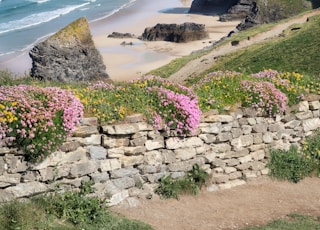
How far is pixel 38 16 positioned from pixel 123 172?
2234 inches

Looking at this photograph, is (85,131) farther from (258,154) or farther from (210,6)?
(210,6)

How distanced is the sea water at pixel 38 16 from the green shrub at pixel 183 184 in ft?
112

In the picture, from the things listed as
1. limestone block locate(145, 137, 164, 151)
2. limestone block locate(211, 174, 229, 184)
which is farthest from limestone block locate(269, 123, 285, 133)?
limestone block locate(145, 137, 164, 151)

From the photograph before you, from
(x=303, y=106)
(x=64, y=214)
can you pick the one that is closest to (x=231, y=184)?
(x=303, y=106)

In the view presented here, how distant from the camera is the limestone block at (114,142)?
29.8ft

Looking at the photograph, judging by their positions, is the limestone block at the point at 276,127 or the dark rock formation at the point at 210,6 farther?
the dark rock formation at the point at 210,6

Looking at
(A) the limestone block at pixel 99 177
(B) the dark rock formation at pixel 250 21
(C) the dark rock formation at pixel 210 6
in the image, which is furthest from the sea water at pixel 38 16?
(A) the limestone block at pixel 99 177

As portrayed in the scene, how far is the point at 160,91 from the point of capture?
33.6 ft

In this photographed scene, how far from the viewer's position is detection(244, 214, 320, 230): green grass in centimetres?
866

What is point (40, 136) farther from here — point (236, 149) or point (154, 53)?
point (154, 53)

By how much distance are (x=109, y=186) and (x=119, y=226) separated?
1117mm

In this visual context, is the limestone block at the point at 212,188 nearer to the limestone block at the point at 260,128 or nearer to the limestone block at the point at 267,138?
the limestone block at the point at 260,128

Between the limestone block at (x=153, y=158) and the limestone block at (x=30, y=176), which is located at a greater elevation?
the limestone block at (x=30, y=176)

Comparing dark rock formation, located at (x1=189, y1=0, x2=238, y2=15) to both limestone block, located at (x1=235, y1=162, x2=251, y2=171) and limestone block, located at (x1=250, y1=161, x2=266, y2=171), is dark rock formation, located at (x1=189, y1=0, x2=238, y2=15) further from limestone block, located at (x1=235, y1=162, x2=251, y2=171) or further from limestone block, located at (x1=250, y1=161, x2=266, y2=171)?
limestone block, located at (x1=235, y1=162, x2=251, y2=171)
